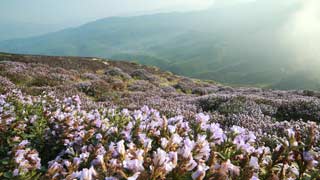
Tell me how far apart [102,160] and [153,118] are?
225cm

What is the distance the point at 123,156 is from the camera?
331cm

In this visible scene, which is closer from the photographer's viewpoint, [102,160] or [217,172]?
[217,172]

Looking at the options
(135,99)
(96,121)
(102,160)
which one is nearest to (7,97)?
(96,121)

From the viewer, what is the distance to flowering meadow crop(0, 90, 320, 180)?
3016mm

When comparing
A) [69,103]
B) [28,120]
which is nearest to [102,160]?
[28,120]

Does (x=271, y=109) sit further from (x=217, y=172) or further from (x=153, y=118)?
(x=217, y=172)

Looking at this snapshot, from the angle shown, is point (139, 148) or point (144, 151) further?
point (139, 148)

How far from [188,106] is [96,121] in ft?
25.2

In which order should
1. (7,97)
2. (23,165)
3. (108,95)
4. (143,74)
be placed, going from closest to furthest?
Result: (23,165)
(7,97)
(108,95)
(143,74)

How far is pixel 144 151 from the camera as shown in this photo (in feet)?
11.6

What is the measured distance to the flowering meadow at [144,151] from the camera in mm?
3016

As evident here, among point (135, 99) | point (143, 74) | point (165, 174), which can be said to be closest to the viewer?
point (165, 174)

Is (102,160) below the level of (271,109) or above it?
above

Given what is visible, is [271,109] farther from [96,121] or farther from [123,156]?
[123,156]
